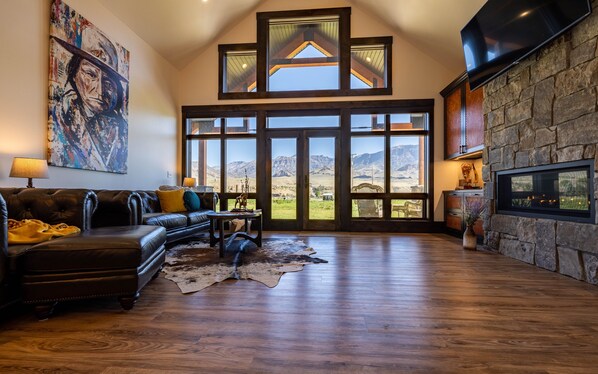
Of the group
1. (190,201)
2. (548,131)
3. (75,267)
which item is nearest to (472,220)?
(548,131)

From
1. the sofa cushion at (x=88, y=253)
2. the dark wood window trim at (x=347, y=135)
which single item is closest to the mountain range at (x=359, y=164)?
the dark wood window trim at (x=347, y=135)

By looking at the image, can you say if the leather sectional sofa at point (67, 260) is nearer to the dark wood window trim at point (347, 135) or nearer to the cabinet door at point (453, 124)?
the dark wood window trim at point (347, 135)

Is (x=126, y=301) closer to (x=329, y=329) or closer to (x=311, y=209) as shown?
(x=329, y=329)

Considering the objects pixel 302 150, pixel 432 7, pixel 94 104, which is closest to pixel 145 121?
pixel 94 104

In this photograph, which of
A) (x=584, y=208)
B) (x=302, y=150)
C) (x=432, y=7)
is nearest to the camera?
(x=584, y=208)

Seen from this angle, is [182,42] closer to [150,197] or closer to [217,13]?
[217,13]

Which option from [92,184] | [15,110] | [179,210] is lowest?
[179,210]

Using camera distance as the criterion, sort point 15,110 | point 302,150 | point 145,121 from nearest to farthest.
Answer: point 15,110
point 145,121
point 302,150

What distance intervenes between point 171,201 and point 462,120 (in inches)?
207

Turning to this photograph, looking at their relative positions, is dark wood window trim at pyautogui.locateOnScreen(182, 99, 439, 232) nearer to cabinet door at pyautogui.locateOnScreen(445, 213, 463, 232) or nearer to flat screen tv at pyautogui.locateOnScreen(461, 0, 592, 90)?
cabinet door at pyautogui.locateOnScreen(445, 213, 463, 232)

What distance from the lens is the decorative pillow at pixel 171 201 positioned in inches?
171

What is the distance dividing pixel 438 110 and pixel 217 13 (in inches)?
193

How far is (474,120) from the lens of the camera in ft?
14.2

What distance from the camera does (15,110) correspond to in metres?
2.75
